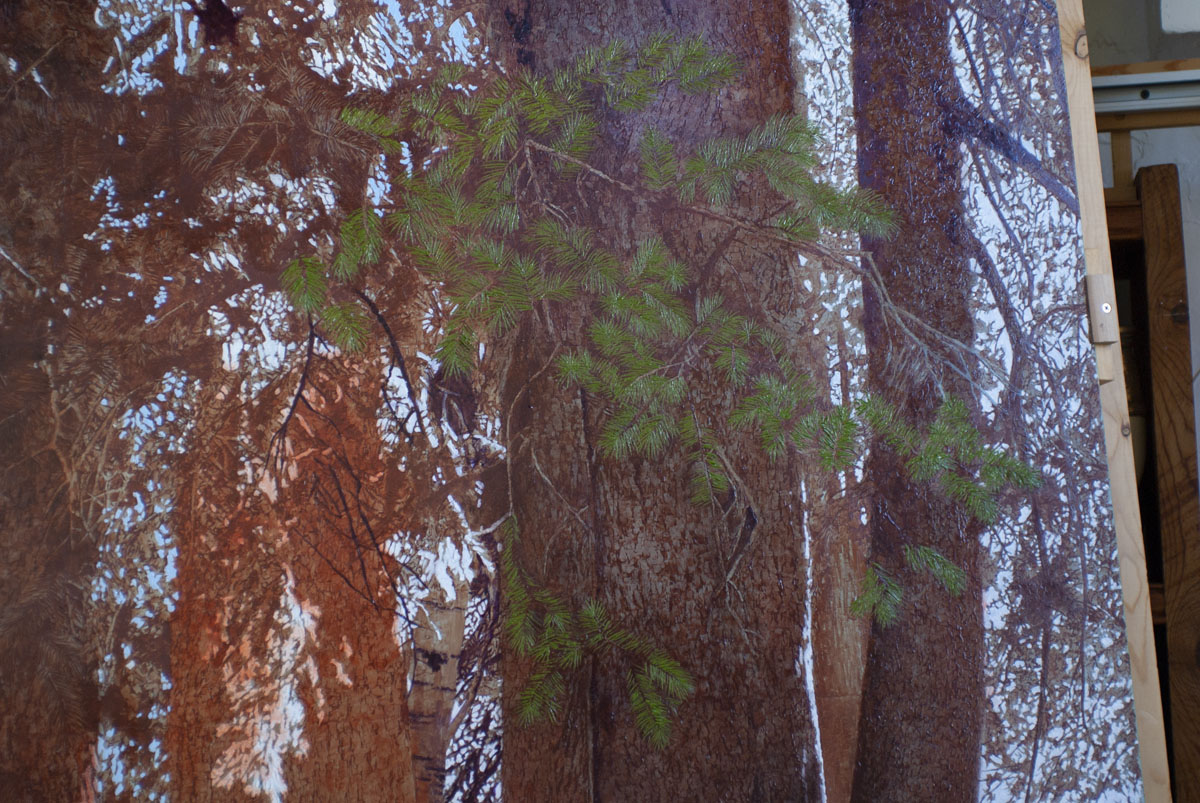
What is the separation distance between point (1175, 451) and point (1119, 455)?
20.0 inches

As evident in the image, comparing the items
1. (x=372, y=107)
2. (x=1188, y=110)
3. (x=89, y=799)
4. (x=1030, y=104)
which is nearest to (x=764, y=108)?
(x=1030, y=104)

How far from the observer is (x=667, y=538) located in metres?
1.00

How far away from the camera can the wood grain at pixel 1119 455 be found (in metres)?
0.98

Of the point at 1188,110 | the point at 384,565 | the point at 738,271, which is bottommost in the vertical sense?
the point at 384,565

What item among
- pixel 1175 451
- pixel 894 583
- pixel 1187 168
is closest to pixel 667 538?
pixel 894 583

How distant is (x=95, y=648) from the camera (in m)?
0.96

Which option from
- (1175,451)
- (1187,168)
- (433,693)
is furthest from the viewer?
(1187,168)

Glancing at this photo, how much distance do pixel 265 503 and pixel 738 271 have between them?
2.41 feet

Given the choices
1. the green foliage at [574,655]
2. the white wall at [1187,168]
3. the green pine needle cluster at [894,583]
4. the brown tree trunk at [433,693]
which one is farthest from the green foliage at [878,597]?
the white wall at [1187,168]

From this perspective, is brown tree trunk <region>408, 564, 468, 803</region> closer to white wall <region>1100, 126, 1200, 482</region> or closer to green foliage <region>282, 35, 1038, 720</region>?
green foliage <region>282, 35, 1038, 720</region>

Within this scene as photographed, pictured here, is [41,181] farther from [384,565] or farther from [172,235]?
[384,565]

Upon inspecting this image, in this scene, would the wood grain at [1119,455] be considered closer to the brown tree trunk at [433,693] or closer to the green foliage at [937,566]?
the green foliage at [937,566]

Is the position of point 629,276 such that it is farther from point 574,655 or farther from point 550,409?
point 574,655

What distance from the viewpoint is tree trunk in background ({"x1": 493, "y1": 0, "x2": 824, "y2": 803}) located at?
98cm
